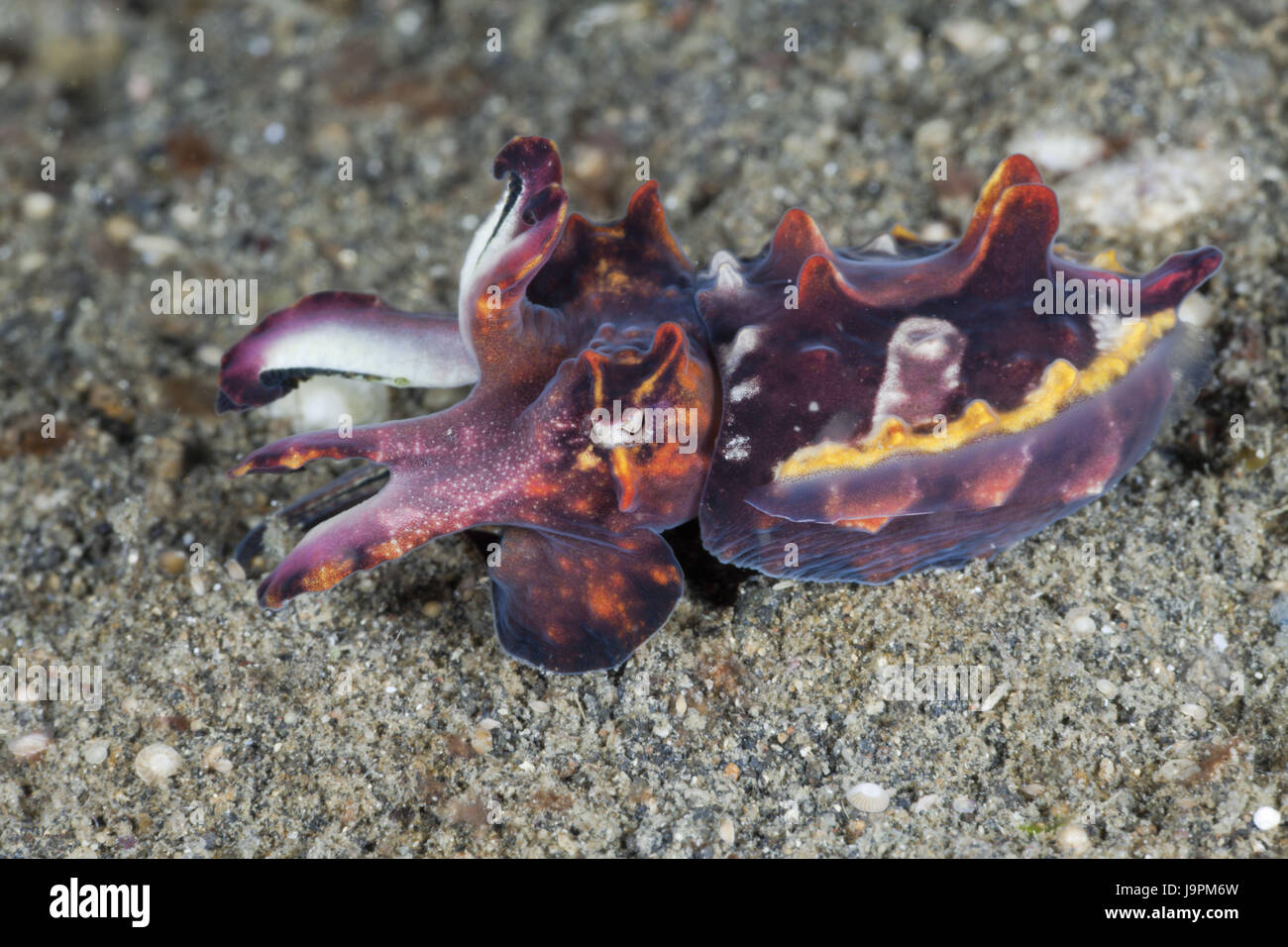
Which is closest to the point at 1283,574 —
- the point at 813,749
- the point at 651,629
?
the point at 813,749

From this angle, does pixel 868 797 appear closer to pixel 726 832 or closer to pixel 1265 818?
pixel 726 832

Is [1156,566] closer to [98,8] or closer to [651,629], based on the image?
[651,629]
